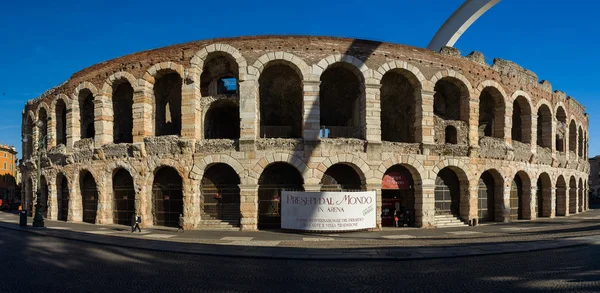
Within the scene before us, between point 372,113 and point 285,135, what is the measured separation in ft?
19.1

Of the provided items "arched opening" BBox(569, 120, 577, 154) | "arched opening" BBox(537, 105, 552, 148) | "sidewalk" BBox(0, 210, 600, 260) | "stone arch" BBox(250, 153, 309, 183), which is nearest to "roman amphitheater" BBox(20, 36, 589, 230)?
"stone arch" BBox(250, 153, 309, 183)

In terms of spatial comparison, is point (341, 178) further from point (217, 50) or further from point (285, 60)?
point (217, 50)

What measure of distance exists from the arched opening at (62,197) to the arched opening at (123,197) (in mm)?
6018

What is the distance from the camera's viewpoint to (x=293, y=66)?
21.7 m

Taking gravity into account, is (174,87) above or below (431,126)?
above

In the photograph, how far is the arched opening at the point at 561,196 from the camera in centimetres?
3277

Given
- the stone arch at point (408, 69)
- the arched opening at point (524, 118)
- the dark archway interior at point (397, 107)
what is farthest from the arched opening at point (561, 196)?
the stone arch at point (408, 69)

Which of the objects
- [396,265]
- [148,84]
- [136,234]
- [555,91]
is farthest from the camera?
[555,91]

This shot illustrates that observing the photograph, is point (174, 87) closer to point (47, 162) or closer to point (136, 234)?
point (136, 234)

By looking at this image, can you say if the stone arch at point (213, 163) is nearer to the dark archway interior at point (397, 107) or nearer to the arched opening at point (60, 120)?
the dark archway interior at point (397, 107)

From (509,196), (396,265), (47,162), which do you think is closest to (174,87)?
(47,162)

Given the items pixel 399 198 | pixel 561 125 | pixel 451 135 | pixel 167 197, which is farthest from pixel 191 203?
pixel 561 125

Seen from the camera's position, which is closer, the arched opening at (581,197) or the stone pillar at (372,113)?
the stone pillar at (372,113)

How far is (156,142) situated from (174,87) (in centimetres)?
491
